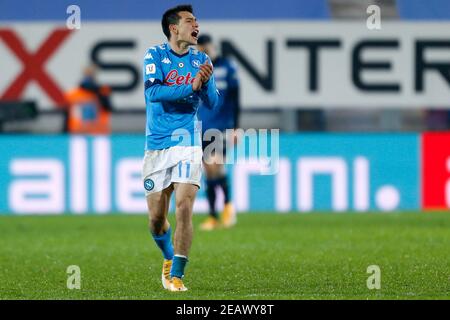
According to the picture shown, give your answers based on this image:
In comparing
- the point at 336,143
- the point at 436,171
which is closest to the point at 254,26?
the point at 336,143

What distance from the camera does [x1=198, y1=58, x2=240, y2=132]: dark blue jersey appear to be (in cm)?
1352

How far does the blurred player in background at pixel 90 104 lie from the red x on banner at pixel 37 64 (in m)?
0.19

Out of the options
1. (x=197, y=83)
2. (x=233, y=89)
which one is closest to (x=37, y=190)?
(x=233, y=89)

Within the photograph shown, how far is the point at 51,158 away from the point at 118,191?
930 mm

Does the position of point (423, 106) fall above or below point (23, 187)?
→ above

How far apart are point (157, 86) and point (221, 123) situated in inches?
213

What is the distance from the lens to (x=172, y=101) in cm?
830

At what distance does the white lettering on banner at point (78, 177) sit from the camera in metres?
15.8

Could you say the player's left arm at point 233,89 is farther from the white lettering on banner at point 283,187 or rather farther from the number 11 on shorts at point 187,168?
the number 11 on shorts at point 187,168

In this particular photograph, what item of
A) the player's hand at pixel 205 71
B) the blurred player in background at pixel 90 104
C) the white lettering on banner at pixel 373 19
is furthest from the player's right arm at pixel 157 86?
the white lettering on banner at pixel 373 19

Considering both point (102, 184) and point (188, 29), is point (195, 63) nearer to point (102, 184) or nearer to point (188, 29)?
point (188, 29)

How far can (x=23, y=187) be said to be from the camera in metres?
15.8
